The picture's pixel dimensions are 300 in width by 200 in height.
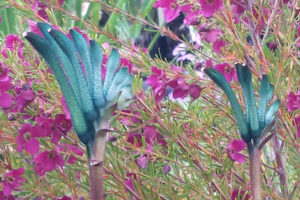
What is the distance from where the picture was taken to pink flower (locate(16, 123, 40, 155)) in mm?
770

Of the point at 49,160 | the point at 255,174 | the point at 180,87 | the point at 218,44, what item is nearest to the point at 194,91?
the point at 180,87

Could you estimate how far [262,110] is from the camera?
19.6 inches

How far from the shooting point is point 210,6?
79 centimetres

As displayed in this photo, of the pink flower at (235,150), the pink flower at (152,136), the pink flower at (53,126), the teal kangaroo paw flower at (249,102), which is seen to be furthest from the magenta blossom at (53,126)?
the teal kangaroo paw flower at (249,102)

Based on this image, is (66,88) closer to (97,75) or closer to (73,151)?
(97,75)

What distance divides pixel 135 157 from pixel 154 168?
44 mm

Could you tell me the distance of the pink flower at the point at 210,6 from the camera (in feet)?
2.58

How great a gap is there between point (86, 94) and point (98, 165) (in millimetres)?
64

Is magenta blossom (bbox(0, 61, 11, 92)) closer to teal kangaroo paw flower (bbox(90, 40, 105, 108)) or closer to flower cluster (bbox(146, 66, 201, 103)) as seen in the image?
flower cluster (bbox(146, 66, 201, 103))

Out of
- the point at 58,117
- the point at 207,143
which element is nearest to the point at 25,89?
the point at 58,117

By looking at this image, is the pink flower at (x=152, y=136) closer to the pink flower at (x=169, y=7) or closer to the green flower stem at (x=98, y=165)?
the pink flower at (x=169, y=7)

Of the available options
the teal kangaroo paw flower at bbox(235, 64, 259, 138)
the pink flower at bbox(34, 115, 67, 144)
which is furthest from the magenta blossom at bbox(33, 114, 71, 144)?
the teal kangaroo paw flower at bbox(235, 64, 259, 138)

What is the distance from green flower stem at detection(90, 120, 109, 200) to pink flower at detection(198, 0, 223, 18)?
15.6 inches

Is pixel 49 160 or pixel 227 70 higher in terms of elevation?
pixel 227 70
